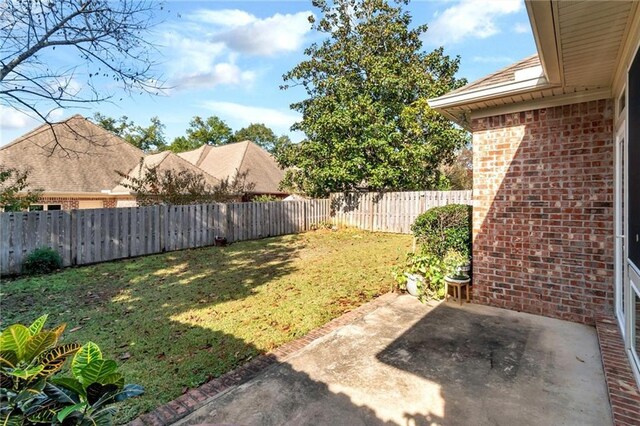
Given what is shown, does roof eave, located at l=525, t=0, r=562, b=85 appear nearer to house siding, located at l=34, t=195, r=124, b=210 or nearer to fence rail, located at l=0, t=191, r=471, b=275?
fence rail, located at l=0, t=191, r=471, b=275

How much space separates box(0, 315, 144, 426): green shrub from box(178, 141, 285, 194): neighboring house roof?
17632 millimetres

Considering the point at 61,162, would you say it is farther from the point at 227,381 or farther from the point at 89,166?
the point at 227,381

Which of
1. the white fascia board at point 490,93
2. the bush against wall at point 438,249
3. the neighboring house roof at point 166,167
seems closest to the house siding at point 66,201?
the neighboring house roof at point 166,167

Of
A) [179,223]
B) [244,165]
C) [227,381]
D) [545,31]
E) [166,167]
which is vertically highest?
[244,165]

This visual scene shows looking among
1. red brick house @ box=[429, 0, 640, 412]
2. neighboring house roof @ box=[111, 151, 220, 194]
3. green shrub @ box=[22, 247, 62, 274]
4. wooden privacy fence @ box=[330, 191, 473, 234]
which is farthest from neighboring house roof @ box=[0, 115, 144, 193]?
red brick house @ box=[429, 0, 640, 412]

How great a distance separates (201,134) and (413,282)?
1409 inches

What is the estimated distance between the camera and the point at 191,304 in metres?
5.11

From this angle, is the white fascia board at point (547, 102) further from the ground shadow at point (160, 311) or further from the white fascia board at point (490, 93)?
the ground shadow at point (160, 311)

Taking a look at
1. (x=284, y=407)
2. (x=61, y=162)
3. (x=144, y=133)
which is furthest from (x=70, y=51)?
(x=144, y=133)

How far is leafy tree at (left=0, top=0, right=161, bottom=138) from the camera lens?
16.2ft

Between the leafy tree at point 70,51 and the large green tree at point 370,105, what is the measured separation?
8.45 metres

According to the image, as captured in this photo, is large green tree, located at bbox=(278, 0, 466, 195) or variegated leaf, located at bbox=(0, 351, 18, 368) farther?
large green tree, located at bbox=(278, 0, 466, 195)

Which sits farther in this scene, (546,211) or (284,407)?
(546,211)

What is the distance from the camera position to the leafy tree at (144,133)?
112 ft
